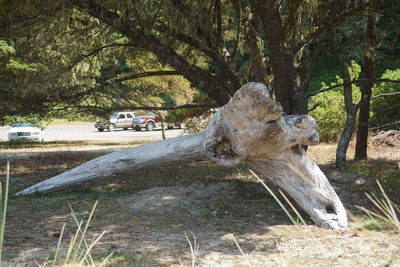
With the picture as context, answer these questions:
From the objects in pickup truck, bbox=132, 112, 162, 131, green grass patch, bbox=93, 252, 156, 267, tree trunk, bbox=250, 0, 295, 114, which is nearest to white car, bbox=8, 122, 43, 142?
pickup truck, bbox=132, 112, 162, 131

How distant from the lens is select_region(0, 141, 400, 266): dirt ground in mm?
4832

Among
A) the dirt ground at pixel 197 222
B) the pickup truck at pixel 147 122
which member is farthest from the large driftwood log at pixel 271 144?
the pickup truck at pixel 147 122

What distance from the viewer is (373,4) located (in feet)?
30.3

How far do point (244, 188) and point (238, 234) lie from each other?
238cm

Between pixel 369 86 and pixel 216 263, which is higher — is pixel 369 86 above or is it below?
above

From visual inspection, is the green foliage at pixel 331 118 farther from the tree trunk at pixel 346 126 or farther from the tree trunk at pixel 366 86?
the tree trunk at pixel 346 126

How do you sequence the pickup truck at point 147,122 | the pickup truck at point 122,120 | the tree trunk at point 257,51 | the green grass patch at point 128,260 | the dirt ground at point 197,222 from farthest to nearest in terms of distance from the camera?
the pickup truck at point 122,120
the pickup truck at point 147,122
the tree trunk at point 257,51
the dirt ground at point 197,222
the green grass patch at point 128,260

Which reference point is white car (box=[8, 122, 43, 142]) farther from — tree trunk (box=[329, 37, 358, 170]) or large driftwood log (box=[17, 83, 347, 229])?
large driftwood log (box=[17, 83, 347, 229])

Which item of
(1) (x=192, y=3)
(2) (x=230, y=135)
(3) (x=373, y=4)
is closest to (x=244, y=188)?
(2) (x=230, y=135)

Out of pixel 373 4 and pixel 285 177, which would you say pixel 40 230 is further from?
pixel 373 4

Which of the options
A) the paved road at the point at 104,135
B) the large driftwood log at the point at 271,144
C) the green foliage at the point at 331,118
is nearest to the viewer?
the large driftwood log at the point at 271,144

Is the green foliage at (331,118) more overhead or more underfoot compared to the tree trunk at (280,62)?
more underfoot

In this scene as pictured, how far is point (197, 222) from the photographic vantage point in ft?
21.5

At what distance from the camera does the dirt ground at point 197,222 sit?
4.83m
